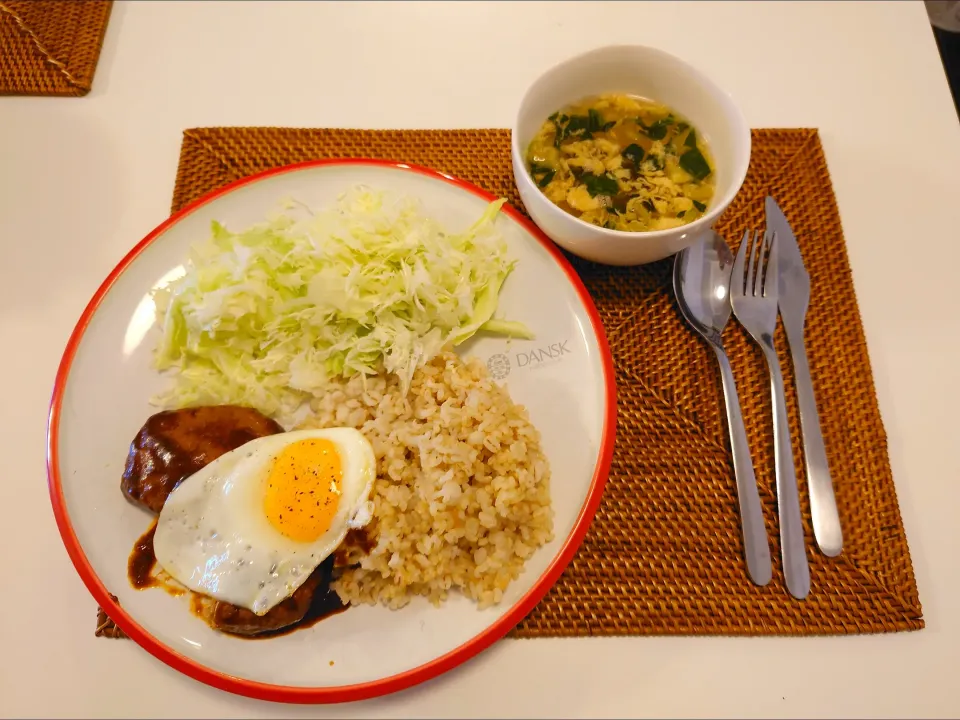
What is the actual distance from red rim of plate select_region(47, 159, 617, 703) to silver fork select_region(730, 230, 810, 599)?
20.8 inches

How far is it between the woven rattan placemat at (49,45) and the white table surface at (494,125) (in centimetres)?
6

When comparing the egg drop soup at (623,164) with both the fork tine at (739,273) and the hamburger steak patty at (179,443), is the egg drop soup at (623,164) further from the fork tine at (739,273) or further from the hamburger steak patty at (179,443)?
the hamburger steak patty at (179,443)

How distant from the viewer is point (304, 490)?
65.5 inches

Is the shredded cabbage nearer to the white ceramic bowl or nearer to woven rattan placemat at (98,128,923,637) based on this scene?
the white ceramic bowl

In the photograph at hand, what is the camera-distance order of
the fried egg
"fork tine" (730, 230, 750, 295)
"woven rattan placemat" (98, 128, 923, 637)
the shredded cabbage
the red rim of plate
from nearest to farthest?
the red rim of plate
the fried egg
"woven rattan placemat" (98, 128, 923, 637)
the shredded cabbage
"fork tine" (730, 230, 750, 295)

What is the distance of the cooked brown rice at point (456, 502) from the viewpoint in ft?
5.20

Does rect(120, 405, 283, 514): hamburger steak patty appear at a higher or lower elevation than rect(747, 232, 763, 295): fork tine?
lower

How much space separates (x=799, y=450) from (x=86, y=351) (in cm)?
222

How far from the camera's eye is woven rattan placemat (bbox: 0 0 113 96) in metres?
2.40

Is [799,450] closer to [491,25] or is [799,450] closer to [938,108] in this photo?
[938,108]

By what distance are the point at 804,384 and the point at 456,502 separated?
1.19m

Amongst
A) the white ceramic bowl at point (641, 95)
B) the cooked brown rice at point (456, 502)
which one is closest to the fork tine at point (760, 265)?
the white ceramic bowl at point (641, 95)

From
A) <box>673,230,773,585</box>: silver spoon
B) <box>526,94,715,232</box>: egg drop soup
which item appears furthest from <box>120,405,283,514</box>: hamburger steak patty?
<box>673,230,773,585</box>: silver spoon

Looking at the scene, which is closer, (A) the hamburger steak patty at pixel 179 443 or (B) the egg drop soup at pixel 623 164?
(A) the hamburger steak patty at pixel 179 443
